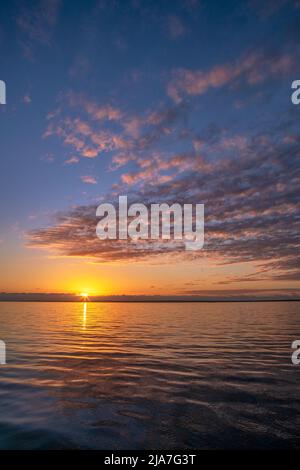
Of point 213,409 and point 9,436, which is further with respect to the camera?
point 213,409

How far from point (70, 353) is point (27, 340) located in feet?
25.7

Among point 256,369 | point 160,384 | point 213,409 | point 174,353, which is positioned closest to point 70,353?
point 174,353

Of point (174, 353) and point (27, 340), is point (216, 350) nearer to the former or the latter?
point (174, 353)

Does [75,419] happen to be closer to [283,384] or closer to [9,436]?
[9,436]

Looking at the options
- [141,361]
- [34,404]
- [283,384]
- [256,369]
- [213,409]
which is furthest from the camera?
[141,361]

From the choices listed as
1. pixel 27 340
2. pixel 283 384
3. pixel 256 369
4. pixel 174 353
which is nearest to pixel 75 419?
pixel 283 384

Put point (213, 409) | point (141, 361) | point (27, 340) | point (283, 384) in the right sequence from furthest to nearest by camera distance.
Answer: point (27, 340) → point (141, 361) → point (283, 384) → point (213, 409)

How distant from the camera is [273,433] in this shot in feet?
26.2

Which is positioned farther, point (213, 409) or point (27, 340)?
point (27, 340)

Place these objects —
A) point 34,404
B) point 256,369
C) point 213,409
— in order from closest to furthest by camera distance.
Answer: point 213,409, point 34,404, point 256,369

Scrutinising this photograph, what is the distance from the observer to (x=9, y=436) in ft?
25.9

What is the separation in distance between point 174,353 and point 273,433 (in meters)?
12.3
